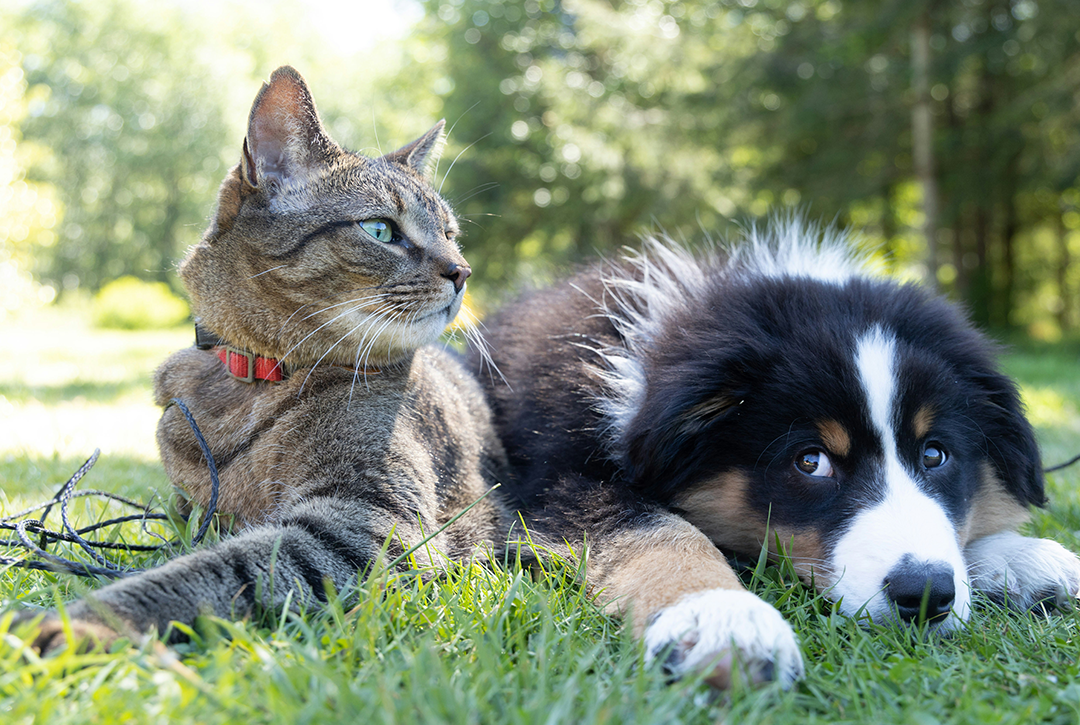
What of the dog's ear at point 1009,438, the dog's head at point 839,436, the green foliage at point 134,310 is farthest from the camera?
the green foliage at point 134,310

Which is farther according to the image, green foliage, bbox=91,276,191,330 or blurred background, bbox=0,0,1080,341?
green foliage, bbox=91,276,191,330

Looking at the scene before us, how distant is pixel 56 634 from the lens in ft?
5.54

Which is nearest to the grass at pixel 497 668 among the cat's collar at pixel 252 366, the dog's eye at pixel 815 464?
the dog's eye at pixel 815 464

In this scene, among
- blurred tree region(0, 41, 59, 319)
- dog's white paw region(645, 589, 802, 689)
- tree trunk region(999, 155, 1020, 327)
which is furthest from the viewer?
tree trunk region(999, 155, 1020, 327)

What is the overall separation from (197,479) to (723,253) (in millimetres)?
2628

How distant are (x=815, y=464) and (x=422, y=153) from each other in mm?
2173

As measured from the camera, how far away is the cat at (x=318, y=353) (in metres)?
2.45

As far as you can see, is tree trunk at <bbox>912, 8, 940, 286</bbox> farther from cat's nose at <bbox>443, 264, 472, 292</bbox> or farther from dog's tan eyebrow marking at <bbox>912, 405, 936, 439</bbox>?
cat's nose at <bbox>443, 264, 472, 292</bbox>

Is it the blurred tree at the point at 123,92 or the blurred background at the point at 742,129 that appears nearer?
the blurred background at the point at 742,129

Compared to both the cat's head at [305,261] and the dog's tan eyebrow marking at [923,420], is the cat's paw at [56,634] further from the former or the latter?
the dog's tan eyebrow marking at [923,420]

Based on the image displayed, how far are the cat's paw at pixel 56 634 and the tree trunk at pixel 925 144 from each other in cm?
1510

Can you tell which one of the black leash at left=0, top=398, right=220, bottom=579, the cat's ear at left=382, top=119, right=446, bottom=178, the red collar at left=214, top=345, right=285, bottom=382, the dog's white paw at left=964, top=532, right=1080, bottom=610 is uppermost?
the cat's ear at left=382, top=119, right=446, bottom=178

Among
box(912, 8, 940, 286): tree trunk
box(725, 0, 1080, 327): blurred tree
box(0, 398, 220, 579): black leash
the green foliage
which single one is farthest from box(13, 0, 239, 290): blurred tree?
box(0, 398, 220, 579): black leash

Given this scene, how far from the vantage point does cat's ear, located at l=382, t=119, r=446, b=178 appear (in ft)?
11.0
